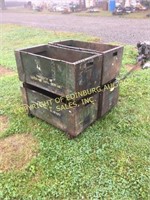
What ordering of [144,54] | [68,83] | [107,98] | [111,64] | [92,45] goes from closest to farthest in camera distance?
[68,83] → [111,64] → [107,98] → [92,45] → [144,54]

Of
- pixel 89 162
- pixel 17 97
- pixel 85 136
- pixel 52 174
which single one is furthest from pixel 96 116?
pixel 17 97

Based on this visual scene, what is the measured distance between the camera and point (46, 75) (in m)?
2.45

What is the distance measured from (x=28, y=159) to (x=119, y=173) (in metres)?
1.00

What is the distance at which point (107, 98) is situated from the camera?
285cm

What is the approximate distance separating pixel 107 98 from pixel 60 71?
0.89m

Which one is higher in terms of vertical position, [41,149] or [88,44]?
[88,44]

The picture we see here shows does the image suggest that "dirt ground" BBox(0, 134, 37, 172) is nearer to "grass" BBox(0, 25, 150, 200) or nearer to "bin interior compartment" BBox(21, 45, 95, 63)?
"grass" BBox(0, 25, 150, 200)

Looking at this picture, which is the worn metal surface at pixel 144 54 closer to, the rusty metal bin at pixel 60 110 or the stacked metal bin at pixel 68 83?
the stacked metal bin at pixel 68 83

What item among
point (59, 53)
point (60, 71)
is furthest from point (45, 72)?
point (59, 53)

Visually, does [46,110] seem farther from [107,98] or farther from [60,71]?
[107,98]

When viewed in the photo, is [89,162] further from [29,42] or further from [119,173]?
[29,42]

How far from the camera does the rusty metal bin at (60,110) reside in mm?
2402

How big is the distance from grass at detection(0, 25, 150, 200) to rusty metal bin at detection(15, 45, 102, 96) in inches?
24.5

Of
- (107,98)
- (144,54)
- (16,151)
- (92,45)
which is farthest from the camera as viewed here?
(144,54)
